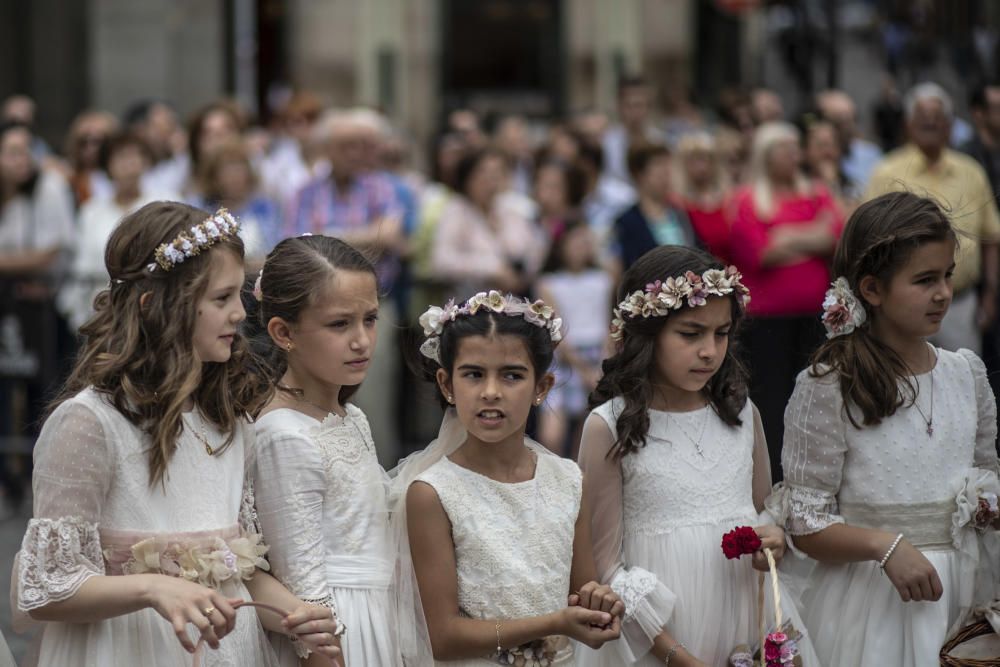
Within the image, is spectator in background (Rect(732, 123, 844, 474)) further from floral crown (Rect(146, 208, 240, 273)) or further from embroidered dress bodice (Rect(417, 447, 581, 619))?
floral crown (Rect(146, 208, 240, 273))

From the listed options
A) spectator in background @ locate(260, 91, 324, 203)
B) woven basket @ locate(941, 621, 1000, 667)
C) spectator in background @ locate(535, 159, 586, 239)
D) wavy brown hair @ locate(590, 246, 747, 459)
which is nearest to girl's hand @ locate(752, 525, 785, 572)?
Result: wavy brown hair @ locate(590, 246, 747, 459)

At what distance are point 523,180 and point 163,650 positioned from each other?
9.92m

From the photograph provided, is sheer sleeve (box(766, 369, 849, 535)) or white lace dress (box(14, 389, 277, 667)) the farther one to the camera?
sheer sleeve (box(766, 369, 849, 535))

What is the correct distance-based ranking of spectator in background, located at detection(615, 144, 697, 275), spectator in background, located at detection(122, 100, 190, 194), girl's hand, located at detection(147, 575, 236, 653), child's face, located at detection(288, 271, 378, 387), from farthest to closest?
spectator in background, located at detection(122, 100, 190, 194) → spectator in background, located at detection(615, 144, 697, 275) → child's face, located at detection(288, 271, 378, 387) → girl's hand, located at detection(147, 575, 236, 653)

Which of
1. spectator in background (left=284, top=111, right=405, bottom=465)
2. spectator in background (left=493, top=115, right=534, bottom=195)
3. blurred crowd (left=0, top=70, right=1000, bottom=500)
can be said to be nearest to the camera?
blurred crowd (left=0, top=70, right=1000, bottom=500)

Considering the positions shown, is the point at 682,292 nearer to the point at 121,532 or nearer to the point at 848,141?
the point at 121,532

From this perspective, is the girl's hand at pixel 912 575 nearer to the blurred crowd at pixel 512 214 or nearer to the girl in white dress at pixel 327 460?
the girl in white dress at pixel 327 460

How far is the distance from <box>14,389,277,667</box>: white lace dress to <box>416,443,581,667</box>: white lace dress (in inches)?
23.1

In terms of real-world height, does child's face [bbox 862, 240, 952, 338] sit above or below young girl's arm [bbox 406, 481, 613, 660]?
above

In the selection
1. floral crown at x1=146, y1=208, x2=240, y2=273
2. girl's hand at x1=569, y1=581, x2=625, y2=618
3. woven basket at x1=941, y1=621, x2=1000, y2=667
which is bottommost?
woven basket at x1=941, y1=621, x2=1000, y2=667

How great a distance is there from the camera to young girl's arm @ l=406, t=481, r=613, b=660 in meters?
4.30

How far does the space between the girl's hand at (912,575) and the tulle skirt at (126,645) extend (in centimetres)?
188

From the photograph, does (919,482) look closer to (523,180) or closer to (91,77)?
(523,180)

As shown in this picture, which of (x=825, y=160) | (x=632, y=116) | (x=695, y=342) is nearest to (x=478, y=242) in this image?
(x=825, y=160)
